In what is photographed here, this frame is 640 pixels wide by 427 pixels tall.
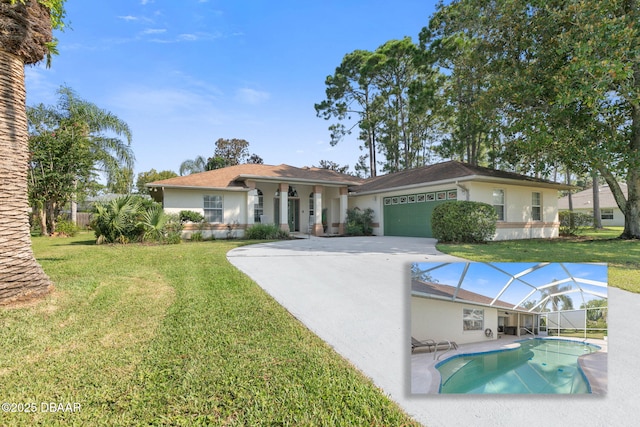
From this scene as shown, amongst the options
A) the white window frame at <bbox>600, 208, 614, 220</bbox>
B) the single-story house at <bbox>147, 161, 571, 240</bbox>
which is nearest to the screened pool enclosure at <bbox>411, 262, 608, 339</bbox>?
the single-story house at <bbox>147, 161, 571, 240</bbox>

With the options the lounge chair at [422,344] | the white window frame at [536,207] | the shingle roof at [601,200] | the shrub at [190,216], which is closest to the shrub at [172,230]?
the shrub at [190,216]

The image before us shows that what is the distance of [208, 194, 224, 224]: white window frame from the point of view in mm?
16422

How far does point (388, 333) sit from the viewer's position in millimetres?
3719

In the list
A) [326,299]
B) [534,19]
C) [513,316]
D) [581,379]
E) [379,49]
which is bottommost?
[326,299]

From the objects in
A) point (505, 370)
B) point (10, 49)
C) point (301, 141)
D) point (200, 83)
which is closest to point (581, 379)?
point (505, 370)

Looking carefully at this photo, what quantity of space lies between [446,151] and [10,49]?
1019 inches

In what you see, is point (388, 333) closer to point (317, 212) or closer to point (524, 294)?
point (524, 294)

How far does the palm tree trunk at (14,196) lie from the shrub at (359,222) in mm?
14961

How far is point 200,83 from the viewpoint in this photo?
1476 cm

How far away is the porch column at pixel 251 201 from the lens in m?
17.0

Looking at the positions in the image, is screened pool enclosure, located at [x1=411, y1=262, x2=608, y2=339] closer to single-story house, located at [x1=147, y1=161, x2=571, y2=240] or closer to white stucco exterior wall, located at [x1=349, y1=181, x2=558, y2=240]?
single-story house, located at [x1=147, y1=161, x2=571, y2=240]

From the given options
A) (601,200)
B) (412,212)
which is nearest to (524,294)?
(412,212)

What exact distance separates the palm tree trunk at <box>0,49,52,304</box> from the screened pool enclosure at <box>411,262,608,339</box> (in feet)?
17.6

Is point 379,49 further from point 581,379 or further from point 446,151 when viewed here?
point 581,379
